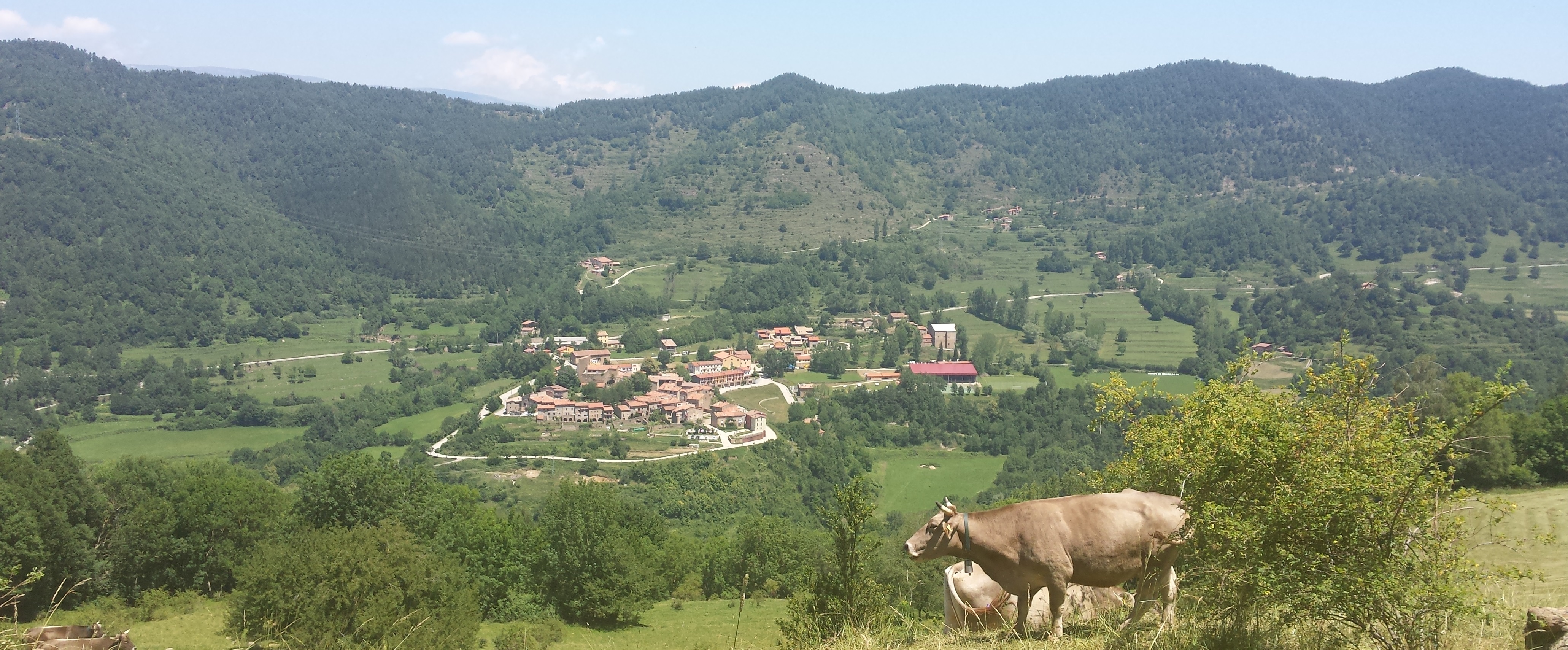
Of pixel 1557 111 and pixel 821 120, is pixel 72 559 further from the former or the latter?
pixel 1557 111

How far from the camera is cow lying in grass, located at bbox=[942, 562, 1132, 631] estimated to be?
24.1 feet

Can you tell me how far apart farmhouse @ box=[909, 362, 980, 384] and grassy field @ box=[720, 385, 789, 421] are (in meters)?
12.5

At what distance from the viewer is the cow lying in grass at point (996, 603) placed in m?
7.34

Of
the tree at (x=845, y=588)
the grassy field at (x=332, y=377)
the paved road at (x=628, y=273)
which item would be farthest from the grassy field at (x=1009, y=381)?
the tree at (x=845, y=588)

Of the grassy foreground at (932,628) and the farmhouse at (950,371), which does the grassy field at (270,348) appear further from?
the grassy foreground at (932,628)

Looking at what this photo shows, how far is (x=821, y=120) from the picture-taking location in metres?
163

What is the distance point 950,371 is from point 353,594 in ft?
209

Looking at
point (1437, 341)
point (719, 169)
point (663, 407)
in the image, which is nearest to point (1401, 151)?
point (1437, 341)

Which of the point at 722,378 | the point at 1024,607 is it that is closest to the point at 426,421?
the point at 722,378

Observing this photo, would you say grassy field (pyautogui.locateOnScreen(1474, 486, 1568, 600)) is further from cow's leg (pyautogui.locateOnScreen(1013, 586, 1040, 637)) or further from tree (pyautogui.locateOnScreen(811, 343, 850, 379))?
tree (pyautogui.locateOnScreen(811, 343, 850, 379))

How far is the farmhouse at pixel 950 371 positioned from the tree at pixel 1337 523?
67.8m

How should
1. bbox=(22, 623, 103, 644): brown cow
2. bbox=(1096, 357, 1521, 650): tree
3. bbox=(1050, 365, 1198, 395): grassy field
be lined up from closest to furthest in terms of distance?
bbox=(1096, 357, 1521, 650): tree
bbox=(22, 623, 103, 644): brown cow
bbox=(1050, 365, 1198, 395): grassy field

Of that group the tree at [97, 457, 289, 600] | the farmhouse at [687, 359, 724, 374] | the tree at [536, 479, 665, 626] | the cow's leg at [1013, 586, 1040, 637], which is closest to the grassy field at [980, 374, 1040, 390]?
the farmhouse at [687, 359, 724, 374]

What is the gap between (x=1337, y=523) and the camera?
5.26 meters
